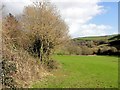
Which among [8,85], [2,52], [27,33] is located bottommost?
[8,85]

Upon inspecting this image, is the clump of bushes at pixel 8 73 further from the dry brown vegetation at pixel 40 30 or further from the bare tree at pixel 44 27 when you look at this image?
the bare tree at pixel 44 27

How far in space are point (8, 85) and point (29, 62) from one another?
5725 mm

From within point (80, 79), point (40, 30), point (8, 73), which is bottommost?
point (80, 79)

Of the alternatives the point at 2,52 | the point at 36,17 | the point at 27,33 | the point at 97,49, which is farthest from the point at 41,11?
the point at 97,49

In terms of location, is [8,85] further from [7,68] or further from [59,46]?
[59,46]

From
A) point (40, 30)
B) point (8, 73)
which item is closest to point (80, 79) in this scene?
point (8, 73)

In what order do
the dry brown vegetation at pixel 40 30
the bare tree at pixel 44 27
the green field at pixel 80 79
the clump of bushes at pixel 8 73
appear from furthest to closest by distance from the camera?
the bare tree at pixel 44 27 < the dry brown vegetation at pixel 40 30 < the green field at pixel 80 79 < the clump of bushes at pixel 8 73

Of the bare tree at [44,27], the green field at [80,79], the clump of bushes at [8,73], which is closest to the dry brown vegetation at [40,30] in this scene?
the bare tree at [44,27]

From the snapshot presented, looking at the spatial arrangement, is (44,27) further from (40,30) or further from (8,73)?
(8,73)

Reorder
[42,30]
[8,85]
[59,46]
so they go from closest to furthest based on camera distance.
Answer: [8,85], [42,30], [59,46]

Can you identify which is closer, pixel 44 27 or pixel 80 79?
pixel 80 79

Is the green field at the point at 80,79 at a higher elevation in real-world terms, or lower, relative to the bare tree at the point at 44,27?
lower

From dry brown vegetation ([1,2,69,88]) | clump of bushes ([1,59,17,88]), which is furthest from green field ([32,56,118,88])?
dry brown vegetation ([1,2,69,88])

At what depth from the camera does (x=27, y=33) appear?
36.3 m
